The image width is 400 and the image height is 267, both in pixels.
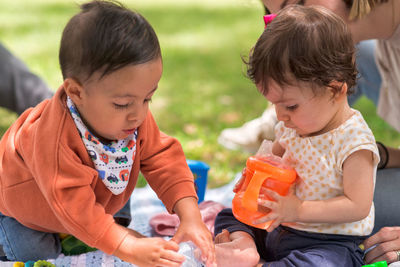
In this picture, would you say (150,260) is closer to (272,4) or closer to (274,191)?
(274,191)

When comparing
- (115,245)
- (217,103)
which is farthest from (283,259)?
(217,103)

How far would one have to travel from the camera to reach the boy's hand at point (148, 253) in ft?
5.43

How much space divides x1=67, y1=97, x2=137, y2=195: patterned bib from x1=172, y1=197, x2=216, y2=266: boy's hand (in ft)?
0.73

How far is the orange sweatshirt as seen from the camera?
5.50 ft

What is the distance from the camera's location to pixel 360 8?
219 cm

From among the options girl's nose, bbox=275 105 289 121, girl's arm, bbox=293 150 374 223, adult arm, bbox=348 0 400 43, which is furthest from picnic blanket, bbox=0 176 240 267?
adult arm, bbox=348 0 400 43

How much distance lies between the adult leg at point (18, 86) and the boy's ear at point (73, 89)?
163 centimetres

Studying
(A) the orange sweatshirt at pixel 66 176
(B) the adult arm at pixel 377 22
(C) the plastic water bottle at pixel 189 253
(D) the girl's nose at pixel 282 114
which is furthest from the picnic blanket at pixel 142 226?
(B) the adult arm at pixel 377 22

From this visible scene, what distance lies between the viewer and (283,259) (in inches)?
73.0

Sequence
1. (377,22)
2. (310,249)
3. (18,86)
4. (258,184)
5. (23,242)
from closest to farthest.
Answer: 1. (258,184)
2. (310,249)
3. (23,242)
4. (377,22)
5. (18,86)

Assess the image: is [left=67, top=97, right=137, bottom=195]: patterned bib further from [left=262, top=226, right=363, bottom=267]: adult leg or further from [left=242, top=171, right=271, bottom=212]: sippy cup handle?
[left=262, top=226, right=363, bottom=267]: adult leg

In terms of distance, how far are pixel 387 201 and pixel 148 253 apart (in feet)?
3.71

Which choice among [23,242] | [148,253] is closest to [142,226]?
[23,242]

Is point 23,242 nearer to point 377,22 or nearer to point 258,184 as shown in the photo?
point 258,184
